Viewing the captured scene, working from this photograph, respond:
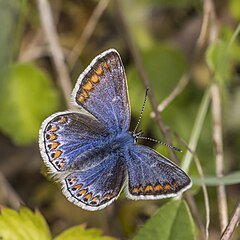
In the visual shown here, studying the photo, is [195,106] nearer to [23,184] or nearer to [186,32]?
[186,32]

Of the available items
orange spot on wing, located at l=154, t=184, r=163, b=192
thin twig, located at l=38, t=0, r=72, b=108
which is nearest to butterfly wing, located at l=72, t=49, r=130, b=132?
orange spot on wing, located at l=154, t=184, r=163, b=192

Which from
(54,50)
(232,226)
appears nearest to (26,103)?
(54,50)

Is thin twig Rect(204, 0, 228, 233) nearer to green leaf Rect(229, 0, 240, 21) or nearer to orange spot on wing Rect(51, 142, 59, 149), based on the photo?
green leaf Rect(229, 0, 240, 21)

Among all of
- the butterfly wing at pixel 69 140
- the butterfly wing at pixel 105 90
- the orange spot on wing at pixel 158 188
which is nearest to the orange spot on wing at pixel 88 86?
the butterfly wing at pixel 105 90

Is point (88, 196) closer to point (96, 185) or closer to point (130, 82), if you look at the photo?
point (96, 185)

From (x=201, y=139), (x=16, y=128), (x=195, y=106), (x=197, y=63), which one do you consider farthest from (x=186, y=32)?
(x=16, y=128)
